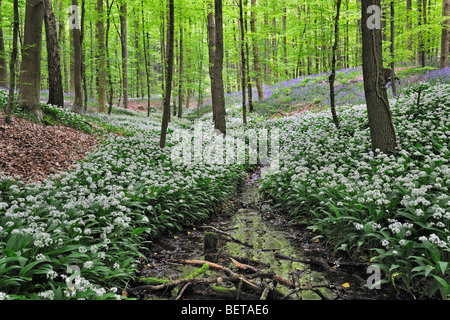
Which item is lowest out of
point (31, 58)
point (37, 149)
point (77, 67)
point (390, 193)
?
point (390, 193)

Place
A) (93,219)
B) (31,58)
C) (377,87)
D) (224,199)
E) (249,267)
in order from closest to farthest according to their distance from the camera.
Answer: (249,267)
(93,219)
(377,87)
(224,199)
(31,58)

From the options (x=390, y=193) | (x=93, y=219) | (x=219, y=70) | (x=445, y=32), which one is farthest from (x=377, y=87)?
(x=445, y=32)

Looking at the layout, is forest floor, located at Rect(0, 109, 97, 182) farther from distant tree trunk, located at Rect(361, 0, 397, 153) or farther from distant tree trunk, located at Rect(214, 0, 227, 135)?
distant tree trunk, located at Rect(361, 0, 397, 153)

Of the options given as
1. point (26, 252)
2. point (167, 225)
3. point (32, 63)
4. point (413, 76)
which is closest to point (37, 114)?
point (32, 63)

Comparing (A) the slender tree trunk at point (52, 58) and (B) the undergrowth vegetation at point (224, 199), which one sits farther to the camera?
(A) the slender tree trunk at point (52, 58)

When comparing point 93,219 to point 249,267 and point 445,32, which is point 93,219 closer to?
point 249,267

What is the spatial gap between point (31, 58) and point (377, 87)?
1107 centimetres

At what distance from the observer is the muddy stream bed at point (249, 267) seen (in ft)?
11.9

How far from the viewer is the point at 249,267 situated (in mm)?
4184

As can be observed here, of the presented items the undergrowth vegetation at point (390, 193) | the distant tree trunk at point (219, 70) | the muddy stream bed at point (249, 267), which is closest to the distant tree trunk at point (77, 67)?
the distant tree trunk at point (219, 70)

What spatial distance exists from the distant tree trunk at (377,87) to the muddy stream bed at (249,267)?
135 inches

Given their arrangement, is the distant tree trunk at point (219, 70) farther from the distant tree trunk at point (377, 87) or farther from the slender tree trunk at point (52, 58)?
the slender tree trunk at point (52, 58)

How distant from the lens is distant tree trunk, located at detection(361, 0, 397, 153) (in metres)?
7.15
